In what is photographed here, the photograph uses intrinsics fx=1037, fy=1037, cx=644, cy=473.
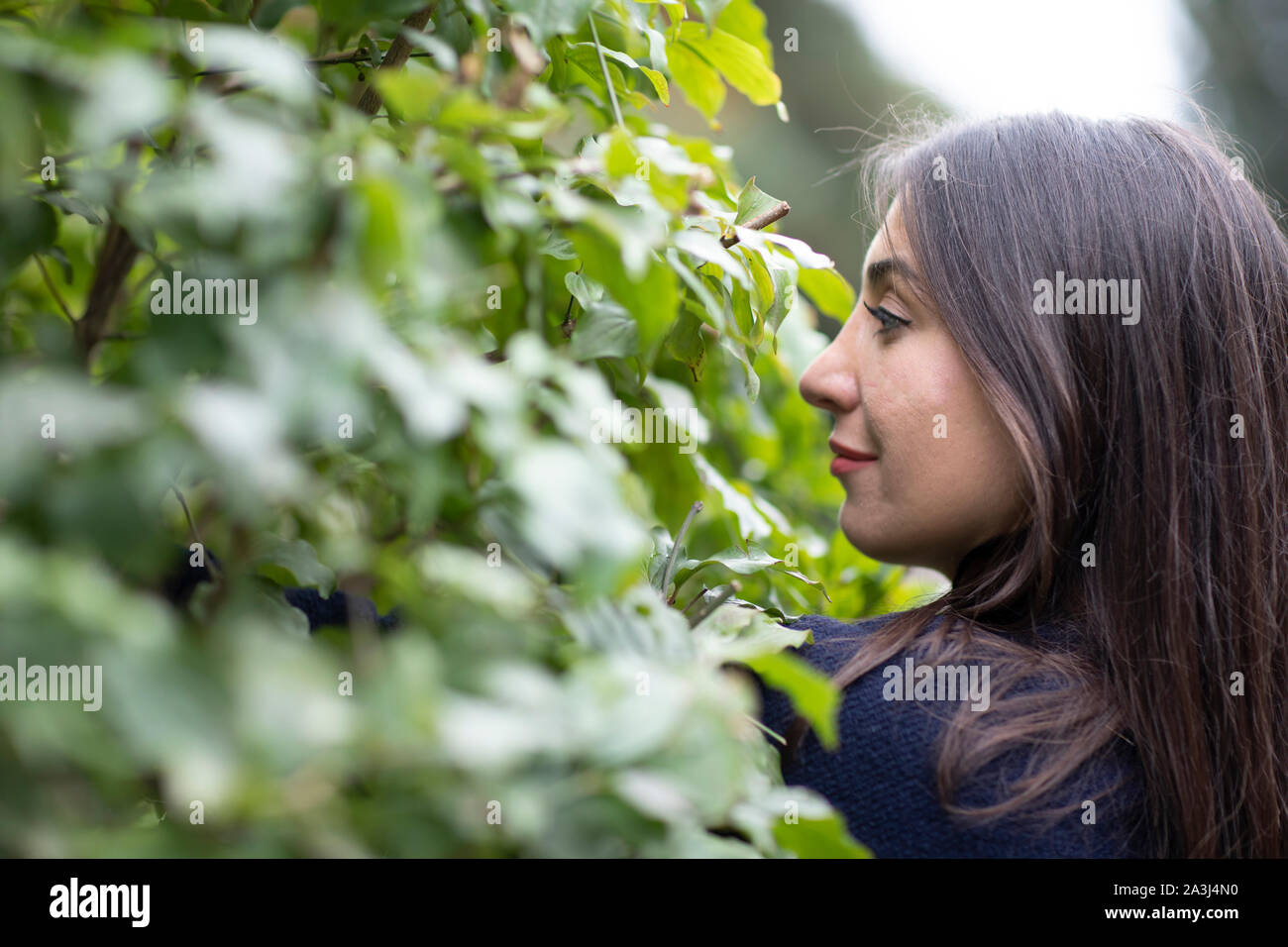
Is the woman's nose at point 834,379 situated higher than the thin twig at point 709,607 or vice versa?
the woman's nose at point 834,379

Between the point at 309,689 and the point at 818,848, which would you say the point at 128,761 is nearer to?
the point at 309,689

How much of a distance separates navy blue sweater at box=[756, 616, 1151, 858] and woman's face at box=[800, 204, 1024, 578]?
0.22m

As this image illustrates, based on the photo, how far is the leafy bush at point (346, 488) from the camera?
370mm

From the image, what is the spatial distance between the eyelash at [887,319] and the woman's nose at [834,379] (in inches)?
1.8

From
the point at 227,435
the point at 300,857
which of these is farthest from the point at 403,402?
the point at 300,857

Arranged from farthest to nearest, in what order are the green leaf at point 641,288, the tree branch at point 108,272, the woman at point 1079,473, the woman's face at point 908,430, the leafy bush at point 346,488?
the woman's face at point 908,430 < the woman at point 1079,473 < the tree branch at point 108,272 < the green leaf at point 641,288 < the leafy bush at point 346,488

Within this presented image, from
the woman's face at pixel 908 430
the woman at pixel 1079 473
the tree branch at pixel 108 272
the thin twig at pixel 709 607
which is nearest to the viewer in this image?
the tree branch at pixel 108 272

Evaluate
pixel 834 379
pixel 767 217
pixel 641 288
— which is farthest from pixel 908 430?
pixel 641 288

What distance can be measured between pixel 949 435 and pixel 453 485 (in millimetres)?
680

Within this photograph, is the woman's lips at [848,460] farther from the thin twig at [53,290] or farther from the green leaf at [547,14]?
the thin twig at [53,290]

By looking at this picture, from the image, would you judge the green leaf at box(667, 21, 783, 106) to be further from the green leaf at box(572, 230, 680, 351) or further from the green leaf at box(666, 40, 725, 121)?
the green leaf at box(572, 230, 680, 351)

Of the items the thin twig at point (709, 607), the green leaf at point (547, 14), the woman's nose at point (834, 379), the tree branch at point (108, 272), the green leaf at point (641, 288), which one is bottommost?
the thin twig at point (709, 607)

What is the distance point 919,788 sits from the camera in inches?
31.6

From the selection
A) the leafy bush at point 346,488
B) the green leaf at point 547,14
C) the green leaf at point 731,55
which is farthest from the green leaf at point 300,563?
the green leaf at point 731,55
